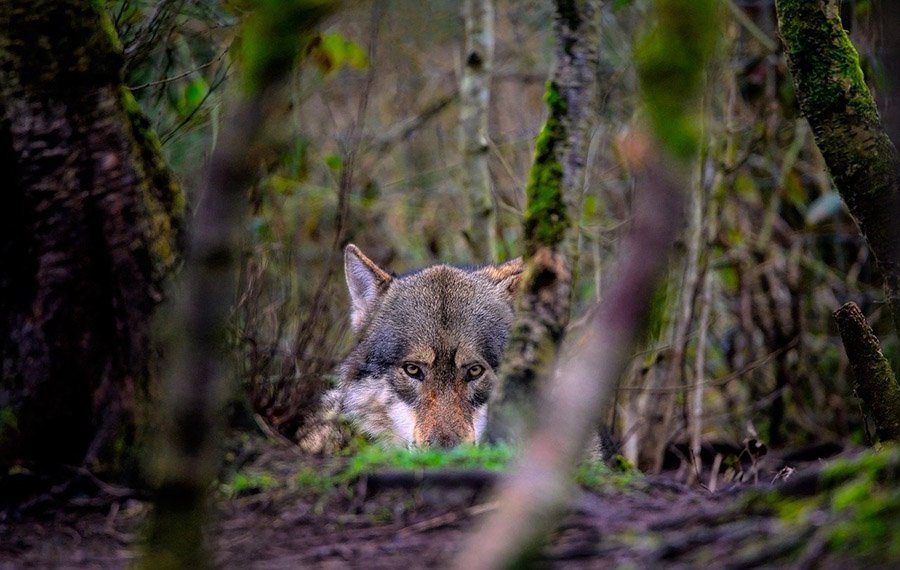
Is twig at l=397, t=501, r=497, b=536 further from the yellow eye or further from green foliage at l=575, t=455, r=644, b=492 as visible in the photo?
the yellow eye

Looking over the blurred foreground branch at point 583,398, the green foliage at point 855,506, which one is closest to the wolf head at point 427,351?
the green foliage at point 855,506

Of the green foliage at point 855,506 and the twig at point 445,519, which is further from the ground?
the green foliage at point 855,506

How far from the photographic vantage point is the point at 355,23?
1284 cm

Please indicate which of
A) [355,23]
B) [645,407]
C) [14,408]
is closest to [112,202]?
[14,408]

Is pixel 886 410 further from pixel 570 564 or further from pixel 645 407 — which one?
→ pixel 645 407

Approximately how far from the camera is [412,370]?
746 cm

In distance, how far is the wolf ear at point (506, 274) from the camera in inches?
294

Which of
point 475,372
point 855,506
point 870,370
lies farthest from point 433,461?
point 475,372

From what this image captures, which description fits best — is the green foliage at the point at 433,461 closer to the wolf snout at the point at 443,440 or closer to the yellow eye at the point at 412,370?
the wolf snout at the point at 443,440

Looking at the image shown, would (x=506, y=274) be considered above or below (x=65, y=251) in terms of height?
above

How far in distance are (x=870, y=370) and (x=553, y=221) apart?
1937 millimetres

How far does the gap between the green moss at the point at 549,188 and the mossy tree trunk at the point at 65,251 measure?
1.70 meters

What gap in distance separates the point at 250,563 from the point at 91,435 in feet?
4.28

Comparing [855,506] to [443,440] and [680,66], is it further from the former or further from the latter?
[443,440]
